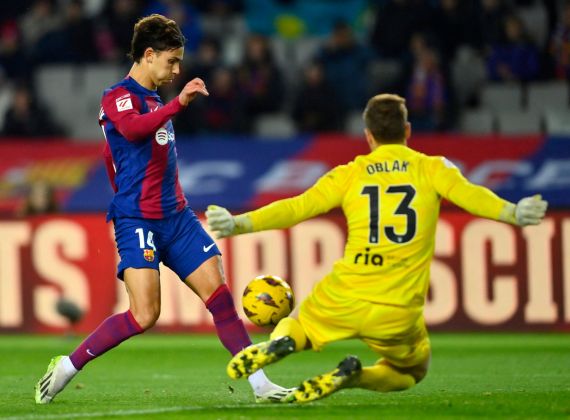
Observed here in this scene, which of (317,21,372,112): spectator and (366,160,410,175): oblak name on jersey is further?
(317,21,372,112): spectator

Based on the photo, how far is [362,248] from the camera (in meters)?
6.50

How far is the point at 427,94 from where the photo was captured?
1602 centimetres

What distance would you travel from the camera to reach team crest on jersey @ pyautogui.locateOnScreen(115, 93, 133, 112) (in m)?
7.31

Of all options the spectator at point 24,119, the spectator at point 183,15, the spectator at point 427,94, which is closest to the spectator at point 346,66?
the spectator at point 427,94

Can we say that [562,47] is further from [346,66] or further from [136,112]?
[136,112]

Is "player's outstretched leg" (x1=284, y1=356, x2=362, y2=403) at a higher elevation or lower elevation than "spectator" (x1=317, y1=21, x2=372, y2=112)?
lower

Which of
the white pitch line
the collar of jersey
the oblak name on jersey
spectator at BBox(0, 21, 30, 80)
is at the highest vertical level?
spectator at BBox(0, 21, 30, 80)

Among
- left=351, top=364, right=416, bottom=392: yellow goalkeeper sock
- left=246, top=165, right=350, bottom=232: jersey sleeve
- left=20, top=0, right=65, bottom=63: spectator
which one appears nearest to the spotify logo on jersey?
left=246, top=165, right=350, bottom=232: jersey sleeve

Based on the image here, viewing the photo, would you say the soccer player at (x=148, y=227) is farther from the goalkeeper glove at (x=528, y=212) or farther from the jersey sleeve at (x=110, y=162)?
the goalkeeper glove at (x=528, y=212)

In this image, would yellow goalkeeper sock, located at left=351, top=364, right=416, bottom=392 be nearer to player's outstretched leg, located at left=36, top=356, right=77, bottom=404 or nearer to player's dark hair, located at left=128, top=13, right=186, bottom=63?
player's outstretched leg, located at left=36, top=356, right=77, bottom=404

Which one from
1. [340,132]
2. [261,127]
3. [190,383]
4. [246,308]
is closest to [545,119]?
[340,132]

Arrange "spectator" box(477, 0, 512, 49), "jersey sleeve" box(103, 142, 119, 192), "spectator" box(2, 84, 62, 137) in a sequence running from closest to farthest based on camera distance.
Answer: "jersey sleeve" box(103, 142, 119, 192)
"spectator" box(2, 84, 62, 137)
"spectator" box(477, 0, 512, 49)

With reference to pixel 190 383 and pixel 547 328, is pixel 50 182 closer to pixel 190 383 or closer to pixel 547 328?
pixel 547 328

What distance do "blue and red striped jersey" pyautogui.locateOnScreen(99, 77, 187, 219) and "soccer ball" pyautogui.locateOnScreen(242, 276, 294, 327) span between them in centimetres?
66
